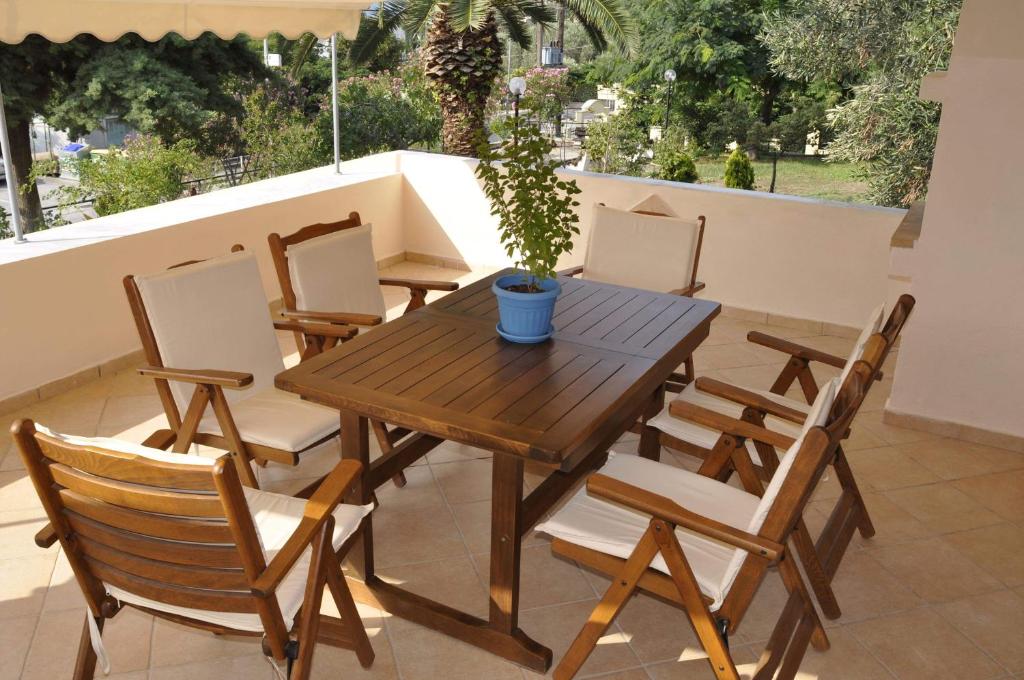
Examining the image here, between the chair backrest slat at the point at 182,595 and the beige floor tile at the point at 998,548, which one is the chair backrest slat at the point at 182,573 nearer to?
the chair backrest slat at the point at 182,595

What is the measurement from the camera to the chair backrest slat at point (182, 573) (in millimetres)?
2113

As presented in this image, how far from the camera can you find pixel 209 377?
3.02 m

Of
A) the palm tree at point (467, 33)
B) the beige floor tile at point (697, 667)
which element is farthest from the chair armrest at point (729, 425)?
the palm tree at point (467, 33)

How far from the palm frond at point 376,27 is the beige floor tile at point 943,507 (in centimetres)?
829

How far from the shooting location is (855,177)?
13.9 metres

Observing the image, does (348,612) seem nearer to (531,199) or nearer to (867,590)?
(531,199)

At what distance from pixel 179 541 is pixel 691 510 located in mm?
1476

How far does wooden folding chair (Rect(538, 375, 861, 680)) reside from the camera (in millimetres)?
2250

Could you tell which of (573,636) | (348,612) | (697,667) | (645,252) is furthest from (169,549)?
(645,252)

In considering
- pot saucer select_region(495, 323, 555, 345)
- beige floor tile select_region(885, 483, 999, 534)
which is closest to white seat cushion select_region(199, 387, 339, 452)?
pot saucer select_region(495, 323, 555, 345)

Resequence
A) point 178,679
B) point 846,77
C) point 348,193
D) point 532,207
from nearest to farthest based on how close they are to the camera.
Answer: point 178,679, point 532,207, point 348,193, point 846,77

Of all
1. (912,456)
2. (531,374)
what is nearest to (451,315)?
(531,374)

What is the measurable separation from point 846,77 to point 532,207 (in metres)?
15.6

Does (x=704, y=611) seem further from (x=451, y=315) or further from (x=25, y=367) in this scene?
(x=25, y=367)
